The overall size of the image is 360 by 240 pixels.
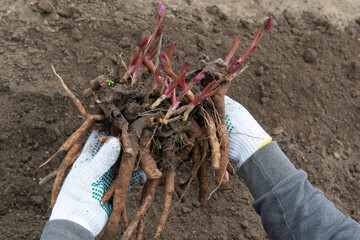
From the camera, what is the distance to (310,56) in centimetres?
231

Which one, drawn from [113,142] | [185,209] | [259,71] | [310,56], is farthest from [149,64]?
[310,56]

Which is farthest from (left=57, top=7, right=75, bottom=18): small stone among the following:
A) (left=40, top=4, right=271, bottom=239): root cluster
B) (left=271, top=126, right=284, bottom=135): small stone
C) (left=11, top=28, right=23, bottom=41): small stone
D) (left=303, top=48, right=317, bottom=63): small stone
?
(left=303, top=48, right=317, bottom=63): small stone

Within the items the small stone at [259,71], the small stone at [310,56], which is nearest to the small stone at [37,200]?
the small stone at [259,71]

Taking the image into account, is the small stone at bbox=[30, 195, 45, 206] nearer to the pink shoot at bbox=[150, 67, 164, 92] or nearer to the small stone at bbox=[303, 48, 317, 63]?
the pink shoot at bbox=[150, 67, 164, 92]

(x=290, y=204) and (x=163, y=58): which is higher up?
(x=163, y=58)

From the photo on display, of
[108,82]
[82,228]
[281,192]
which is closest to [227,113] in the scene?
[281,192]

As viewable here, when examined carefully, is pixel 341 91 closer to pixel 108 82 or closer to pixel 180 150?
pixel 180 150

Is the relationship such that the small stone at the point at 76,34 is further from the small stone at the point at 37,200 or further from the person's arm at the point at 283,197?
the person's arm at the point at 283,197

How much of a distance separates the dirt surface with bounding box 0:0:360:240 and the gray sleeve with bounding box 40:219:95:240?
22.4 inches

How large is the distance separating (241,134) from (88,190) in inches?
26.2

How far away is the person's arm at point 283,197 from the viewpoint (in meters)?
1.15

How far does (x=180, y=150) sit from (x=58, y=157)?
2.53 ft

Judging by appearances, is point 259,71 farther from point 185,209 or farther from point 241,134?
point 185,209

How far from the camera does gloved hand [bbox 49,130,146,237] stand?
3.73 ft
